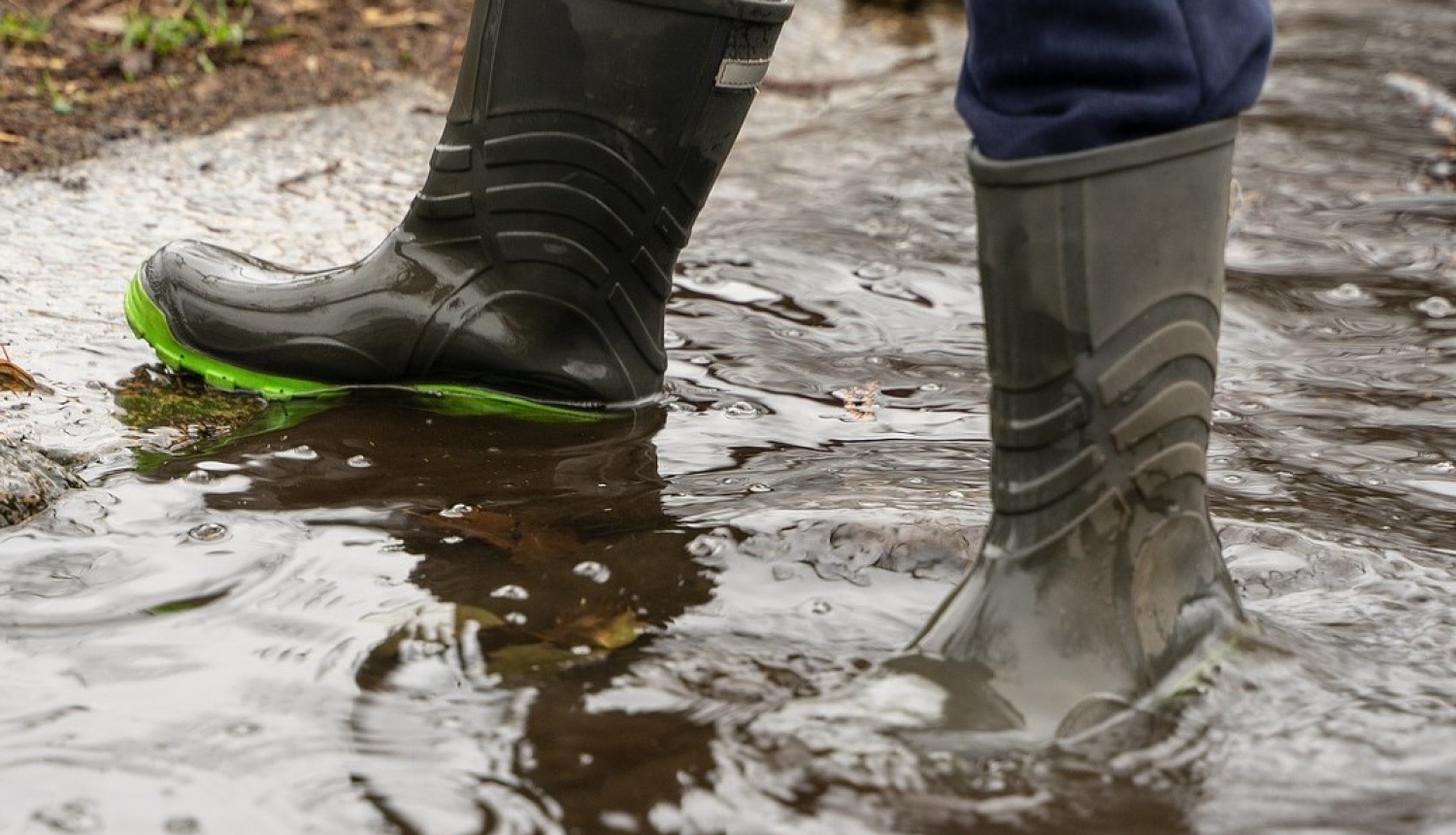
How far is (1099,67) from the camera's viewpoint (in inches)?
55.9

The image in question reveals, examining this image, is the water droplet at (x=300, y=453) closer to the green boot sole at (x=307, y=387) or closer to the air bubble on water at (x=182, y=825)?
the green boot sole at (x=307, y=387)

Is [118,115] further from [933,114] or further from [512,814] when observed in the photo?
[512,814]

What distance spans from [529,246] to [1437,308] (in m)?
1.76

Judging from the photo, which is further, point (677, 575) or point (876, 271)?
point (876, 271)

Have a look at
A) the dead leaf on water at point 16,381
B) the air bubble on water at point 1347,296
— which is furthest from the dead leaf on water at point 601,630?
the air bubble on water at point 1347,296

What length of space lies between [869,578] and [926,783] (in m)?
0.43

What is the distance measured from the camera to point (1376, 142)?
4.18 meters

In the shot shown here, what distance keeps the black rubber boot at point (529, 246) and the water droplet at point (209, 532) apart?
0.53 m

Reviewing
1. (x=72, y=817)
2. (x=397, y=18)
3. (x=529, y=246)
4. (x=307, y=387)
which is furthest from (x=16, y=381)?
(x=397, y=18)

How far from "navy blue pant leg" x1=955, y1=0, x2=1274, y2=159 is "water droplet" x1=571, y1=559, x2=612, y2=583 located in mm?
625

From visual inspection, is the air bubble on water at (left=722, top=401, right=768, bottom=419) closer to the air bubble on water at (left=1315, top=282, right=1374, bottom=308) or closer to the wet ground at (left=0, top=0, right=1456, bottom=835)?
the wet ground at (left=0, top=0, right=1456, bottom=835)

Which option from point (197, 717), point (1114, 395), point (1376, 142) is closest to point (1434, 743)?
point (1114, 395)

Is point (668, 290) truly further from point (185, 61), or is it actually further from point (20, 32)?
point (20, 32)

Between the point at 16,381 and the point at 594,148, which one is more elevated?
the point at 594,148
